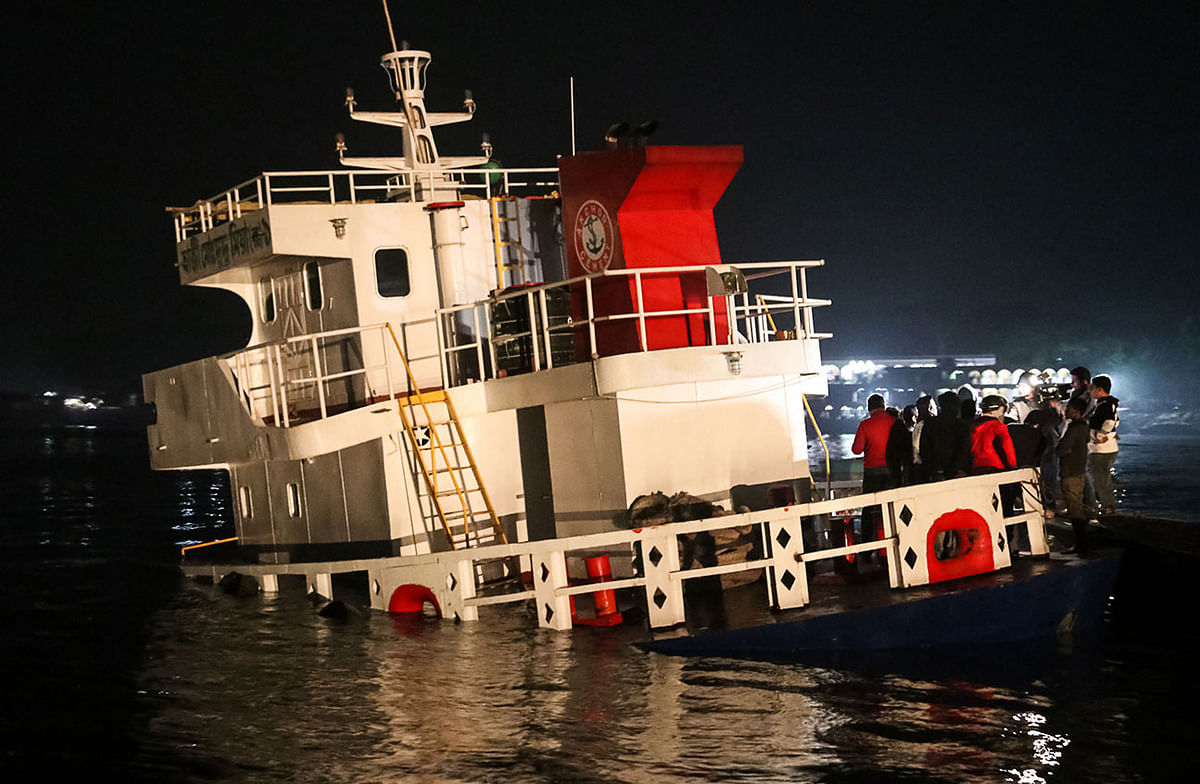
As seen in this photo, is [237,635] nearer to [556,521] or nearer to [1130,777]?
[556,521]

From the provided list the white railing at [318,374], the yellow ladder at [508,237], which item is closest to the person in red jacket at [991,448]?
the yellow ladder at [508,237]

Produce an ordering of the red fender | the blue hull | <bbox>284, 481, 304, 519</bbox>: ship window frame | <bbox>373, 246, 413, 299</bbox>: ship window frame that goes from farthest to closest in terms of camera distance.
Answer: <bbox>284, 481, 304, 519</bbox>: ship window frame < <bbox>373, 246, 413, 299</bbox>: ship window frame < the red fender < the blue hull

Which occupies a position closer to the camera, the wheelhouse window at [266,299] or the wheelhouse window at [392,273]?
the wheelhouse window at [392,273]

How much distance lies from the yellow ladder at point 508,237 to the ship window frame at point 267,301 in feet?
13.3

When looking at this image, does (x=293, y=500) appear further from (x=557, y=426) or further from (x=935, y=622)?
(x=935, y=622)

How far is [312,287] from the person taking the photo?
59.6 feet

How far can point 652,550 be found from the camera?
12.5 meters

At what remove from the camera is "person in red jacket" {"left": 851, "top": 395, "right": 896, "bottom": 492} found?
14.9 m

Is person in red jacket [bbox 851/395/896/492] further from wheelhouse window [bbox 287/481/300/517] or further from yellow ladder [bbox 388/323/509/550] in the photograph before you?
wheelhouse window [bbox 287/481/300/517]

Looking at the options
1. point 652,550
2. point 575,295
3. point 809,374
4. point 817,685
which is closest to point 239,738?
point 652,550

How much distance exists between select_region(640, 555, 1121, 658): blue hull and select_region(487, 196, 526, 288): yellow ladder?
277 inches

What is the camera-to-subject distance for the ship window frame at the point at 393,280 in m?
17.3

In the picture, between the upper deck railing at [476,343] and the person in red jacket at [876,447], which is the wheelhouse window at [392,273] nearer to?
the upper deck railing at [476,343]

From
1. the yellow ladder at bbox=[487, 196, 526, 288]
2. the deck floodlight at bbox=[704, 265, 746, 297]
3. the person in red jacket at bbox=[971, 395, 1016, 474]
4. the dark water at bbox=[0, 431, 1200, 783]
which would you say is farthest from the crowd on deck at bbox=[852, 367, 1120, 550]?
the yellow ladder at bbox=[487, 196, 526, 288]
